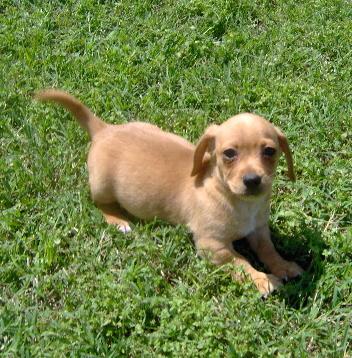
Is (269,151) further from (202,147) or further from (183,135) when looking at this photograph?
(183,135)

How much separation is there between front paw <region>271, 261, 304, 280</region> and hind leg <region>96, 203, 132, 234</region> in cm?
96

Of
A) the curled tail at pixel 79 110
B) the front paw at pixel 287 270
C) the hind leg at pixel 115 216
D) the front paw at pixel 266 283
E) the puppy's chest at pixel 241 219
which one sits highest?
the curled tail at pixel 79 110

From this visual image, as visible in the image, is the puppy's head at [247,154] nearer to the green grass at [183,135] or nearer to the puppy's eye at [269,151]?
the puppy's eye at [269,151]

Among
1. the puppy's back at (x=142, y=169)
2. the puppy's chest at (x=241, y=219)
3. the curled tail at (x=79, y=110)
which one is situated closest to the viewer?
the puppy's chest at (x=241, y=219)

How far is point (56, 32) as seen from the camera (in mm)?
6430

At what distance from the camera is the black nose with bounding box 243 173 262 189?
12.6 feet

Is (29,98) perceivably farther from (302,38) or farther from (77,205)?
(302,38)

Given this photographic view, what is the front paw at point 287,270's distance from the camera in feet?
13.9

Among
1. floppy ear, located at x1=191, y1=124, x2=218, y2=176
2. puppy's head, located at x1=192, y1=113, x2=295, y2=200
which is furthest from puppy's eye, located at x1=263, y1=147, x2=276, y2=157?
floppy ear, located at x1=191, y1=124, x2=218, y2=176

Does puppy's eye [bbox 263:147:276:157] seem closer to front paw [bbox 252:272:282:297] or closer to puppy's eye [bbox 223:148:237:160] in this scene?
puppy's eye [bbox 223:148:237:160]

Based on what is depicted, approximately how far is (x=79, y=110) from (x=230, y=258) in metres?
1.44

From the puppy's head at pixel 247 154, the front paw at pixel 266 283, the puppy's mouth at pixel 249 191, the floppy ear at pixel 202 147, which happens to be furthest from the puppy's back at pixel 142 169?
the front paw at pixel 266 283

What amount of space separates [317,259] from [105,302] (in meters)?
1.26

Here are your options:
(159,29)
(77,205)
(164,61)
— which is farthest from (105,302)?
(159,29)
